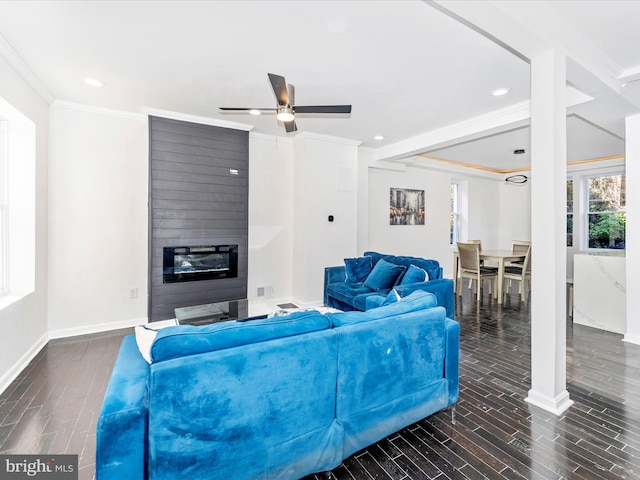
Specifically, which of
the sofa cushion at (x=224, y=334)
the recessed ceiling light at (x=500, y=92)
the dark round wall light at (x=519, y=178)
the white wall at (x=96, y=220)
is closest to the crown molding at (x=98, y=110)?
the white wall at (x=96, y=220)

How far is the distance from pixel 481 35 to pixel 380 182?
3.99 metres

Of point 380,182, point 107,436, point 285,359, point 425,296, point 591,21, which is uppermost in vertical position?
point 591,21

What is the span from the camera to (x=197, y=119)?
4301 mm

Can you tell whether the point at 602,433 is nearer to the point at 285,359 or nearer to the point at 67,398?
the point at 285,359

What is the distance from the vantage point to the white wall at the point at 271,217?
5.07 meters

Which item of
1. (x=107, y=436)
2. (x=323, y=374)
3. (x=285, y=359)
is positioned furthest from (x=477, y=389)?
(x=107, y=436)

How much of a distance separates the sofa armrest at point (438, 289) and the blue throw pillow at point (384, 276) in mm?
347

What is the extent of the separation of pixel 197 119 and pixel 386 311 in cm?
371

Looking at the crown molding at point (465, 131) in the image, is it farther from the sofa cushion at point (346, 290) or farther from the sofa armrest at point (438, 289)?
the sofa cushion at point (346, 290)

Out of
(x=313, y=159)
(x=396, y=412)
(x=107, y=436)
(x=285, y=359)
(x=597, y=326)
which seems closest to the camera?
(x=107, y=436)

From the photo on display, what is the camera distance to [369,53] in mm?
2721

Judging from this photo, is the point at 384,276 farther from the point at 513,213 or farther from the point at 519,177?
the point at 513,213

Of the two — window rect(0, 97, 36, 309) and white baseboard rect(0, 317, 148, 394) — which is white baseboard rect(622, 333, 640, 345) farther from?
window rect(0, 97, 36, 309)

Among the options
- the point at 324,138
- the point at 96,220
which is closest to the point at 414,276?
the point at 324,138
